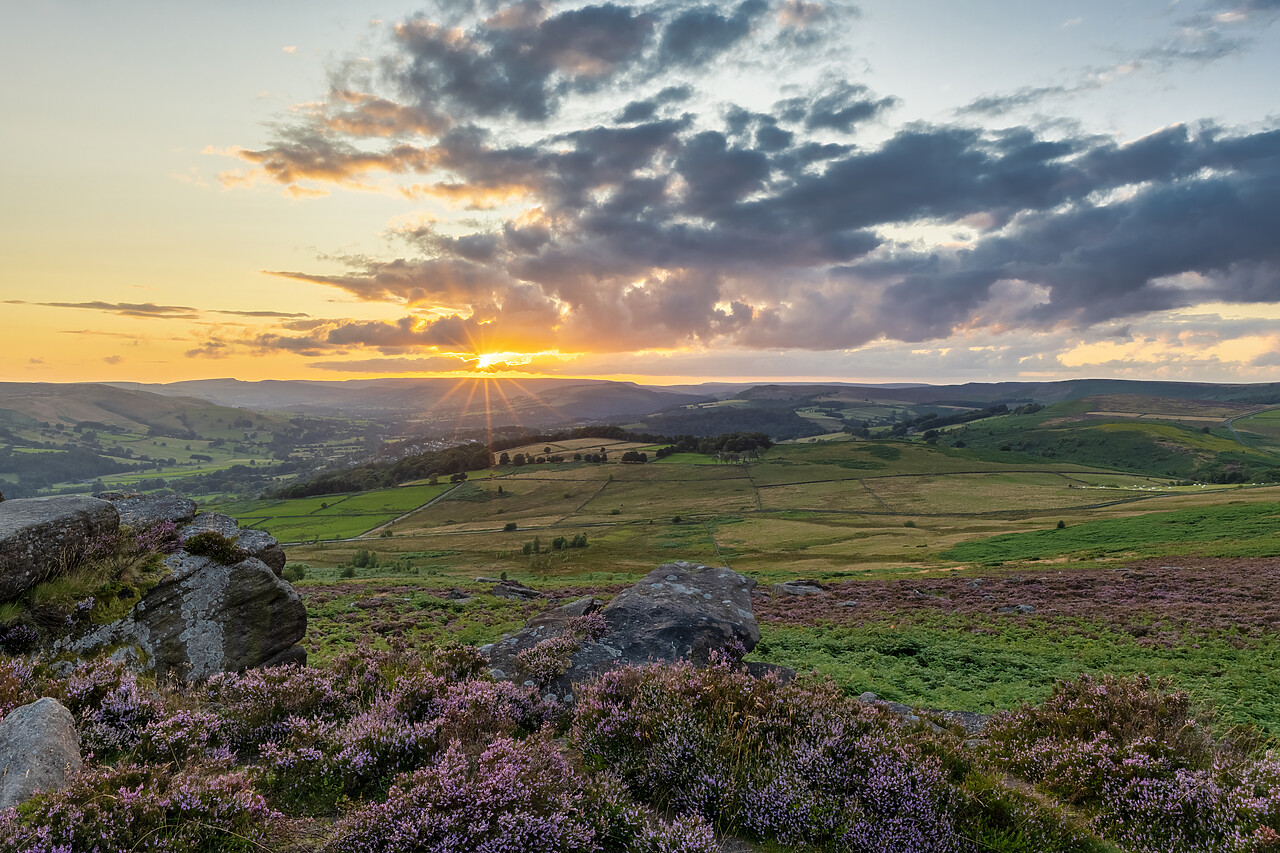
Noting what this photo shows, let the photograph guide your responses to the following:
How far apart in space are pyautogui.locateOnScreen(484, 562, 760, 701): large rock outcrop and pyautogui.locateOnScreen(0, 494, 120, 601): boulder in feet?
26.4

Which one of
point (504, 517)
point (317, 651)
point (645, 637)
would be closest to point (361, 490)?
point (504, 517)

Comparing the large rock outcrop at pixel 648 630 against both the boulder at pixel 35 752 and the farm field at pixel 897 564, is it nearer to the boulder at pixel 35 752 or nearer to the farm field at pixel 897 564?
the farm field at pixel 897 564

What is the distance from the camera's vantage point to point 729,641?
37.9ft

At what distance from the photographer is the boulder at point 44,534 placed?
30.6ft

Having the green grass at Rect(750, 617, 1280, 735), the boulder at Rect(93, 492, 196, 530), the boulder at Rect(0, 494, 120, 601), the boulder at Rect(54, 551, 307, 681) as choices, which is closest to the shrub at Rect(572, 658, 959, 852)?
the green grass at Rect(750, 617, 1280, 735)

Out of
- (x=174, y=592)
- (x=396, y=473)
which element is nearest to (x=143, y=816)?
(x=174, y=592)

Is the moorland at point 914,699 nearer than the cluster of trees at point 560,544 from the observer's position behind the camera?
Yes

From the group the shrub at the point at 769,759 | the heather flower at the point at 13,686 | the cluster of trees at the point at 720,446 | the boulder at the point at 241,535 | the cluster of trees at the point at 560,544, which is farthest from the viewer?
the cluster of trees at the point at 720,446

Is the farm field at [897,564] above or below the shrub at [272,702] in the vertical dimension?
below

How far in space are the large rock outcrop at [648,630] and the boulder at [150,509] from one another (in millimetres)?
8439

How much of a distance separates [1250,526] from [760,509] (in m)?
66.6

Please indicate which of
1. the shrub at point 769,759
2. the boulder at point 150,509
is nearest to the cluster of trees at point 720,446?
the boulder at point 150,509

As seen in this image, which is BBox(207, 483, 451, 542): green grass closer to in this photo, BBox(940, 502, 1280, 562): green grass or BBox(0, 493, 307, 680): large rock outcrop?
BBox(0, 493, 307, 680): large rock outcrop

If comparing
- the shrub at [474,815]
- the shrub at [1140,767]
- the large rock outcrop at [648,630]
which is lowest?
the large rock outcrop at [648,630]
